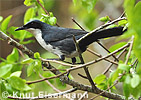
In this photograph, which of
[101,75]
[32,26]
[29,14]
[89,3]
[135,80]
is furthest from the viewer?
[32,26]

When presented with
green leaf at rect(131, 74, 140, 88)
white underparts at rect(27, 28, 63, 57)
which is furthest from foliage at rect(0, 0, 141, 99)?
white underparts at rect(27, 28, 63, 57)

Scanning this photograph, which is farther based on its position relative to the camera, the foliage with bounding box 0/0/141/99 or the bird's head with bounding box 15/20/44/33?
the bird's head with bounding box 15/20/44/33

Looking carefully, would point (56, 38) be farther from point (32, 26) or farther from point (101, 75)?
point (101, 75)

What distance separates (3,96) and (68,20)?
5.22 m

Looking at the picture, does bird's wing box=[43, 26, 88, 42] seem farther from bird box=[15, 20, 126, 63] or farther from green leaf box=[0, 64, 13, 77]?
green leaf box=[0, 64, 13, 77]

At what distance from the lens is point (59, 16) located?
675cm

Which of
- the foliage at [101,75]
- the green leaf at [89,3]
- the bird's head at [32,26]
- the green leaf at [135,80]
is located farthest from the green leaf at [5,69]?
the green leaf at [135,80]

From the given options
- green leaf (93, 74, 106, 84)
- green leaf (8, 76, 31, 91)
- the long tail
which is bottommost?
green leaf (8, 76, 31, 91)

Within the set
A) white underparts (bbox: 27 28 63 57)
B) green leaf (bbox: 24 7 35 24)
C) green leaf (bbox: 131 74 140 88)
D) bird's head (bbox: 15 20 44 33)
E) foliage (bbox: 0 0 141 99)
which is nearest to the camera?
foliage (bbox: 0 0 141 99)

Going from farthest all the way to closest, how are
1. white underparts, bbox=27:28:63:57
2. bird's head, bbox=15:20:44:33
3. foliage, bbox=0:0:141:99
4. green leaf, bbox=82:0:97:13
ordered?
white underparts, bbox=27:28:63:57 → bird's head, bbox=15:20:44:33 → green leaf, bbox=82:0:97:13 → foliage, bbox=0:0:141:99

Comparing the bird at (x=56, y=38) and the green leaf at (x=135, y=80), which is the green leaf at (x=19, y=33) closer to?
the bird at (x=56, y=38)

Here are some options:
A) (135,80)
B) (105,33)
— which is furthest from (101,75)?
(135,80)

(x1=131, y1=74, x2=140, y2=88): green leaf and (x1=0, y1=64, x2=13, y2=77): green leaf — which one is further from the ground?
(x1=0, y1=64, x2=13, y2=77): green leaf

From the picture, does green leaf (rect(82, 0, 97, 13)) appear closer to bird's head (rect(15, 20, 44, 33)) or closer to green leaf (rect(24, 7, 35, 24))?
green leaf (rect(24, 7, 35, 24))
